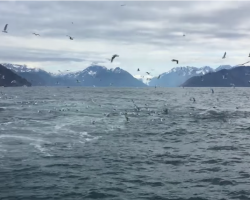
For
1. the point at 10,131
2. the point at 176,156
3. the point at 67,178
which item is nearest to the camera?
the point at 67,178

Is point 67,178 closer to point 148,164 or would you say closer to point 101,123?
point 148,164

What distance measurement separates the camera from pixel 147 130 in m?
49.1

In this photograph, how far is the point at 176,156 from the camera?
32688 mm

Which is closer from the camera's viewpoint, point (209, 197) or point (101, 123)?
point (209, 197)

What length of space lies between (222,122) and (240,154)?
26506 millimetres

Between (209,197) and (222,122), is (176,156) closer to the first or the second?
(209,197)

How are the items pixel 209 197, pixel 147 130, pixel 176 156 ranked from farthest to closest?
1. pixel 147 130
2. pixel 176 156
3. pixel 209 197

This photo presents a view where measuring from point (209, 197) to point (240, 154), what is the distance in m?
13.8

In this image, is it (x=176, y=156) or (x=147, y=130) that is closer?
(x=176, y=156)

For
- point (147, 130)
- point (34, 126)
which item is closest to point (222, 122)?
point (147, 130)

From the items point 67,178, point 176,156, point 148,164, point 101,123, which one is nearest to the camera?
point 67,178

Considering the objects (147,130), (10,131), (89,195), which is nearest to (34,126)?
(10,131)

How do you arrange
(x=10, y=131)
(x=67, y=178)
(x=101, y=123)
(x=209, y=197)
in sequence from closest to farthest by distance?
1. (x=209, y=197)
2. (x=67, y=178)
3. (x=10, y=131)
4. (x=101, y=123)

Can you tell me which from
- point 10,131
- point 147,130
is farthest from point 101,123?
point 10,131
